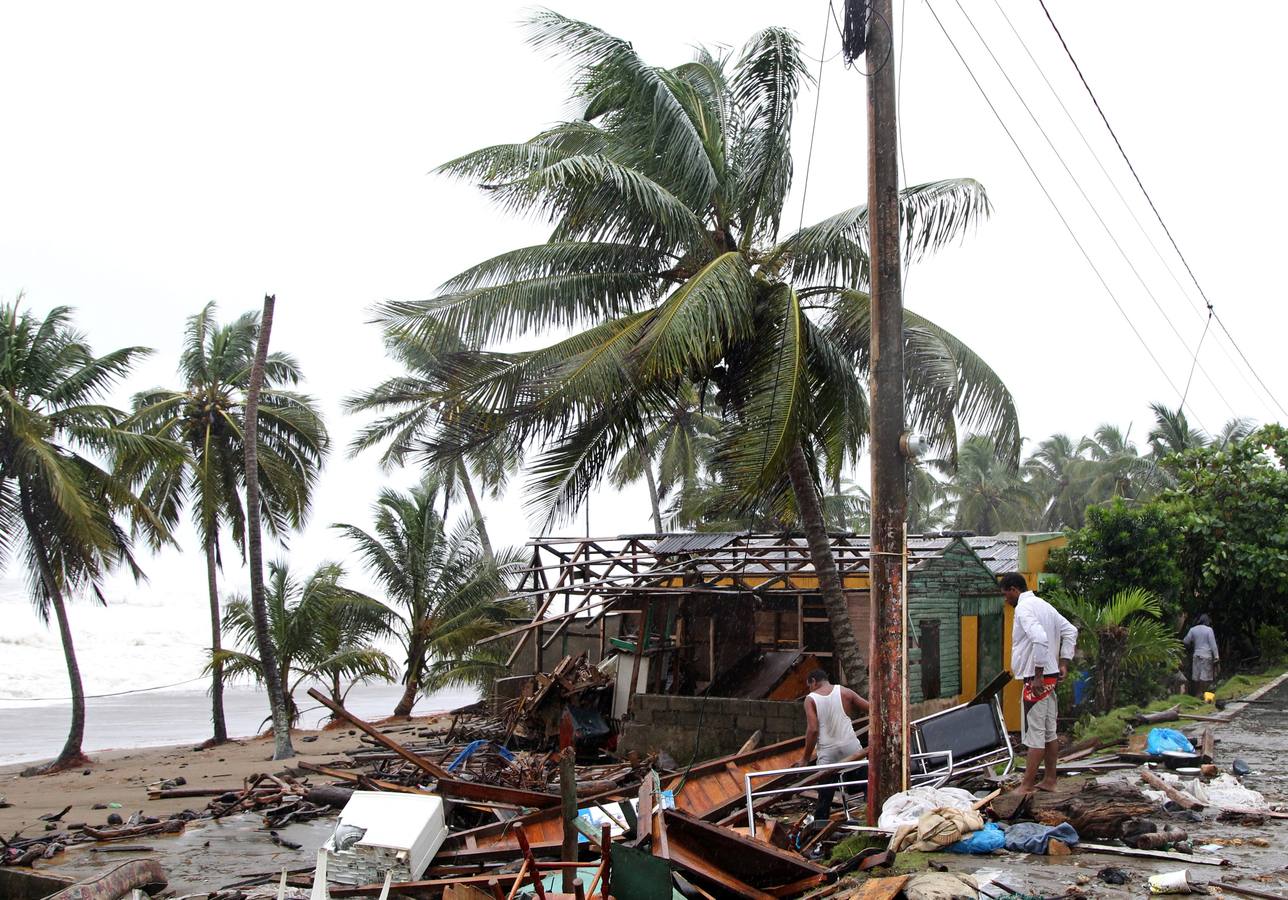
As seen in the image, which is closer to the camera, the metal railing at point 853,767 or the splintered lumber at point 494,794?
the metal railing at point 853,767

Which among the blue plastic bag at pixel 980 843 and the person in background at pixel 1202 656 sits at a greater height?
the person in background at pixel 1202 656

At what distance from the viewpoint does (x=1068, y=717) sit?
14.7m

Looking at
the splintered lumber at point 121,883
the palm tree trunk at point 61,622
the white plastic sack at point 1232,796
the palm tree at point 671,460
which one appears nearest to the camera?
the splintered lumber at point 121,883

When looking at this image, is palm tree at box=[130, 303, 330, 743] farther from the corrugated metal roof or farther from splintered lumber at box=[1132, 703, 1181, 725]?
splintered lumber at box=[1132, 703, 1181, 725]

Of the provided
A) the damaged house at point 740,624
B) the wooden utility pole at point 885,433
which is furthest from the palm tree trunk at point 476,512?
the wooden utility pole at point 885,433

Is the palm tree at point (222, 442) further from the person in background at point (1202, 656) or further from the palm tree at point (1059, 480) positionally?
the palm tree at point (1059, 480)

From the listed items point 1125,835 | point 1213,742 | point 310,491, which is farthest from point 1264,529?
point 310,491

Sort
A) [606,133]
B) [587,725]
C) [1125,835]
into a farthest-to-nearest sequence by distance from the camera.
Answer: [587,725] → [606,133] → [1125,835]

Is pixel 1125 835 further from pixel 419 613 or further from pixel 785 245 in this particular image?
pixel 419 613

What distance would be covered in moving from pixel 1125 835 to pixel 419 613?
21957 millimetres

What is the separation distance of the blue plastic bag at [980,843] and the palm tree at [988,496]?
48071 mm

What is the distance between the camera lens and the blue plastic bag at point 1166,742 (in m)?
9.90

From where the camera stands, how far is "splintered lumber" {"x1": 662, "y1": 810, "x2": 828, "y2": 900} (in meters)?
7.63

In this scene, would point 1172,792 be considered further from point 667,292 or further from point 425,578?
point 425,578
